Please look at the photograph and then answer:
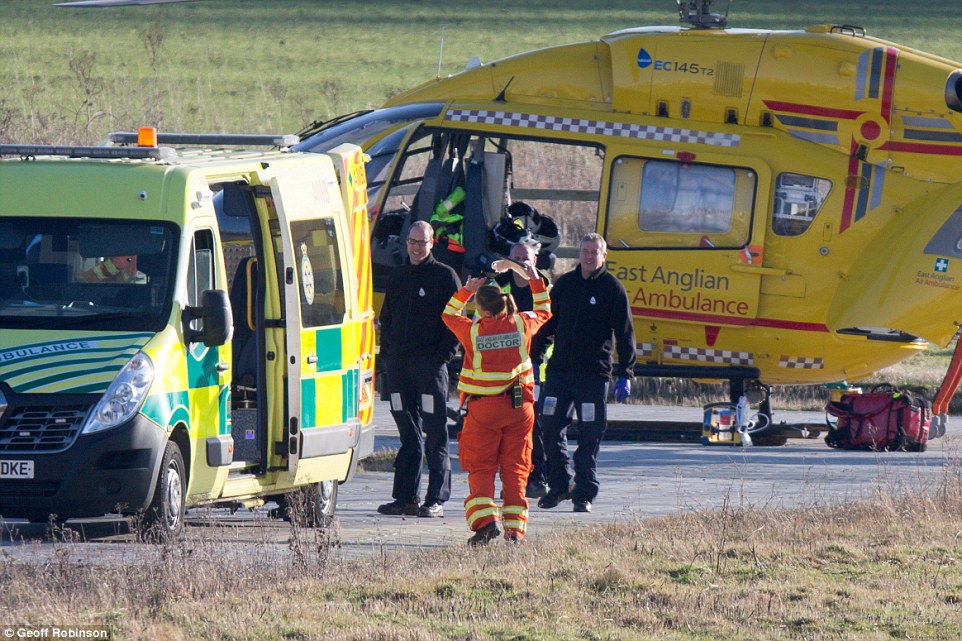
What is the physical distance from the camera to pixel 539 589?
8.17m

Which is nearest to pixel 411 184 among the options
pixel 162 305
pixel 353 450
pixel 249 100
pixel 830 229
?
pixel 830 229

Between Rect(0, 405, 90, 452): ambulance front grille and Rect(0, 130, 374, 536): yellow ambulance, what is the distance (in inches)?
0.4

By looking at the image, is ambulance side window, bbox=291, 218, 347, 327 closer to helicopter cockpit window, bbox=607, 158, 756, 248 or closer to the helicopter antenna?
helicopter cockpit window, bbox=607, 158, 756, 248

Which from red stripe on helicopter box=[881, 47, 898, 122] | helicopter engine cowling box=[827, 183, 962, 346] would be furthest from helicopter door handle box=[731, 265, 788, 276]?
red stripe on helicopter box=[881, 47, 898, 122]

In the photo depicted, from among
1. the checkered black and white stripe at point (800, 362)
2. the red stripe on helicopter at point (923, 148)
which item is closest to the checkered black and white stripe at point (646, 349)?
the checkered black and white stripe at point (800, 362)

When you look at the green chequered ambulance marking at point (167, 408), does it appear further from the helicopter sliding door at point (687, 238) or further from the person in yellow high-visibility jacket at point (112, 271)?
the helicopter sliding door at point (687, 238)

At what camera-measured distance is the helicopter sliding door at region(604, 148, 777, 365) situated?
15.0 metres

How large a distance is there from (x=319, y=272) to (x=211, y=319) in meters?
1.62

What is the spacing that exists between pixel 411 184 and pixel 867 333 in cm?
485

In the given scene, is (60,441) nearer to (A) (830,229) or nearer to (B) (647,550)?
(B) (647,550)

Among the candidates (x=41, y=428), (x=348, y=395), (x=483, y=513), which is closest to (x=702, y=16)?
(x=348, y=395)

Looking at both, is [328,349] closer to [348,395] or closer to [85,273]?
[348,395]

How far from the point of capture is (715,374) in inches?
600

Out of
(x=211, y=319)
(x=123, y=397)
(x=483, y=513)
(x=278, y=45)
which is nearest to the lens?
(x=123, y=397)
